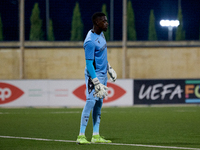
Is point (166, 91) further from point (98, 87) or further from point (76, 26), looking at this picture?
point (76, 26)

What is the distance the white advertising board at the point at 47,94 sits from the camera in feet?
60.5

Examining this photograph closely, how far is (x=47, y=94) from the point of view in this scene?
1848 cm

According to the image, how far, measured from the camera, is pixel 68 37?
1330 inches

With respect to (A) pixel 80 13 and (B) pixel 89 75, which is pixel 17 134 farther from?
(A) pixel 80 13

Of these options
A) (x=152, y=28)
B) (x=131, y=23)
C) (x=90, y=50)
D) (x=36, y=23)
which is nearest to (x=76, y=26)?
(x=36, y=23)

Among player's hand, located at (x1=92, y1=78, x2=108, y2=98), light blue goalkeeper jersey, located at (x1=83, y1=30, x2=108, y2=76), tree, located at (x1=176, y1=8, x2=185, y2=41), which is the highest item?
tree, located at (x1=176, y1=8, x2=185, y2=41)

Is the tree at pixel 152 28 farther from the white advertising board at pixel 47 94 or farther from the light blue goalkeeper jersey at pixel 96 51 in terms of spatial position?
the light blue goalkeeper jersey at pixel 96 51

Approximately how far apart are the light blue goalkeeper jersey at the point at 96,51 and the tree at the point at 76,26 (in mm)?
26522

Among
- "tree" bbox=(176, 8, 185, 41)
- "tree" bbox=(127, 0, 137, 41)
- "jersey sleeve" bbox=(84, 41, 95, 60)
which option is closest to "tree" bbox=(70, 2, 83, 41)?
"tree" bbox=(127, 0, 137, 41)

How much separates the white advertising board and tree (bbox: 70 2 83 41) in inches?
601

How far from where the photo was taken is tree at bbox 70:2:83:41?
33.6 metres

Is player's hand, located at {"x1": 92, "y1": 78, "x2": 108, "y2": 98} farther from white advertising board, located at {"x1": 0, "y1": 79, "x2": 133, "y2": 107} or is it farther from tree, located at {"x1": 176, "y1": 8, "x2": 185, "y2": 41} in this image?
tree, located at {"x1": 176, "y1": 8, "x2": 185, "y2": 41}

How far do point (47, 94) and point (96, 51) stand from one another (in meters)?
11.6

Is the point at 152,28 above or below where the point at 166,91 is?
above
